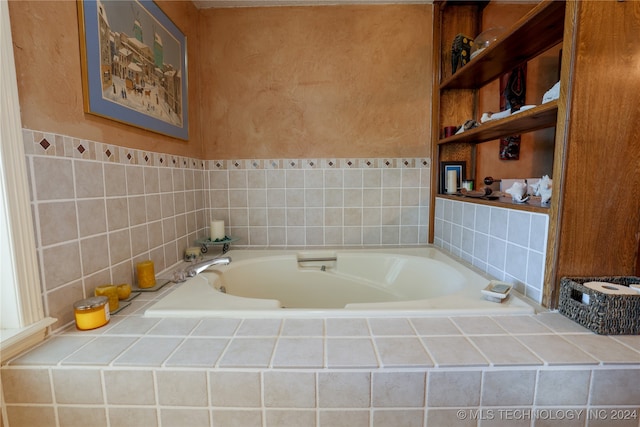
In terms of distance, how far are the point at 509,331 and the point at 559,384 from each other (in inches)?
6.1

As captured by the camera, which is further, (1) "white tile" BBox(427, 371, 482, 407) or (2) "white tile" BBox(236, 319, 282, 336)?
(2) "white tile" BBox(236, 319, 282, 336)

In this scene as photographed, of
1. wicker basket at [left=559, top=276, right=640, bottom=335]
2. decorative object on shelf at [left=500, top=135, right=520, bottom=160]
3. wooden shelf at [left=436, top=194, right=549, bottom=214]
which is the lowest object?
wicker basket at [left=559, top=276, right=640, bottom=335]

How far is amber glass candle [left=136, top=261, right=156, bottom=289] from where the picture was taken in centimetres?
112

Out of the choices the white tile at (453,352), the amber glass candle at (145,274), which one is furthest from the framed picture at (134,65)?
the white tile at (453,352)

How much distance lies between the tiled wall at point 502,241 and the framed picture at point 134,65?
1.57m

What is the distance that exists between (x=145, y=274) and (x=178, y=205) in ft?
1.56

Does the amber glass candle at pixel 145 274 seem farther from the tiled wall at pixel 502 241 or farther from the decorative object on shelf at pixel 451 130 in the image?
the decorative object on shelf at pixel 451 130

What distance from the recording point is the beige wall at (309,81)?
1.71 m

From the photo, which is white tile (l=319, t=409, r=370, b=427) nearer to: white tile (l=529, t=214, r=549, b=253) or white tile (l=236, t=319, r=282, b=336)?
white tile (l=236, t=319, r=282, b=336)

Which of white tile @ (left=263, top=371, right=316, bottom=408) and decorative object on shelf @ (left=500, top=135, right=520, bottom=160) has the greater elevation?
decorative object on shelf @ (left=500, top=135, right=520, bottom=160)

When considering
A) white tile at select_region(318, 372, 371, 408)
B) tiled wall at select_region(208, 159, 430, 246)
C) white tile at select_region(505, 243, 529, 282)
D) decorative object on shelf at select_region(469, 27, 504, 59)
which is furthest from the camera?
tiled wall at select_region(208, 159, 430, 246)

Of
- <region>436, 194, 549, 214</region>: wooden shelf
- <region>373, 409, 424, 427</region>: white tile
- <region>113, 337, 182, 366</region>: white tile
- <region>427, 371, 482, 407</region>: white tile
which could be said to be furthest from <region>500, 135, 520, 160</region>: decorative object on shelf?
<region>113, 337, 182, 366</region>: white tile

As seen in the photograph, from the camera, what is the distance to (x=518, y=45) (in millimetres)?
1146

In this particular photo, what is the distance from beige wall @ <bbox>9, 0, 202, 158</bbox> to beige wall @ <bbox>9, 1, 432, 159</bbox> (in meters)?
0.73
